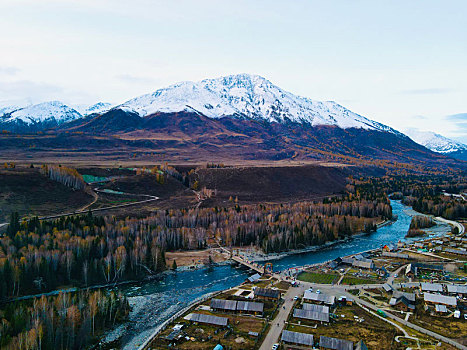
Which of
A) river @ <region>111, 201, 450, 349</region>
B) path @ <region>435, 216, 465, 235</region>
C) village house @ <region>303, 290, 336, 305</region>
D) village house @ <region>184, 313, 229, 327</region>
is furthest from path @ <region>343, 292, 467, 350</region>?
path @ <region>435, 216, 465, 235</region>

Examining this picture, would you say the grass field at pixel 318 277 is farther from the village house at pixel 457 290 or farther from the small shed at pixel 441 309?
the village house at pixel 457 290

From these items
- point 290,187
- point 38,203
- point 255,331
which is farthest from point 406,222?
point 38,203

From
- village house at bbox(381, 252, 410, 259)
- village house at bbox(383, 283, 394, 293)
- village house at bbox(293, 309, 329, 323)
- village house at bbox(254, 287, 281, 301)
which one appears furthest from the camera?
village house at bbox(381, 252, 410, 259)

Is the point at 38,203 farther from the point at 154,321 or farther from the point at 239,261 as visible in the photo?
the point at 154,321

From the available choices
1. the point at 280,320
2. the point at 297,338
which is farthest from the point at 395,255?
the point at 297,338

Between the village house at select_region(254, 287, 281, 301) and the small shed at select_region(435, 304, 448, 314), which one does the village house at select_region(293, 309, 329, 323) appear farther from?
the small shed at select_region(435, 304, 448, 314)

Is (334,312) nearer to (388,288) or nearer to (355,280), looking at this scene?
(388,288)
